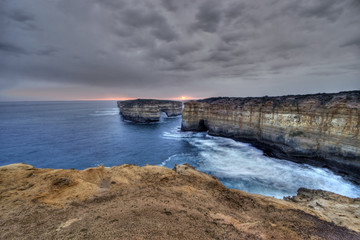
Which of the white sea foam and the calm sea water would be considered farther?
the calm sea water

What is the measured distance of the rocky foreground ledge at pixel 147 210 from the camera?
4840mm

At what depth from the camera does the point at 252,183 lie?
599 inches

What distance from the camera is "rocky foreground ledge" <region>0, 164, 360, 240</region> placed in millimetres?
4840

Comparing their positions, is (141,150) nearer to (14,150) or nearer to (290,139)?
(14,150)

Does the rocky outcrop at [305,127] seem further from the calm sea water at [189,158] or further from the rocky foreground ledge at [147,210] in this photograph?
the rocky foreground ledge at [147,210]

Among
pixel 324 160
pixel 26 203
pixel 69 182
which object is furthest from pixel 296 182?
pixel 26 203

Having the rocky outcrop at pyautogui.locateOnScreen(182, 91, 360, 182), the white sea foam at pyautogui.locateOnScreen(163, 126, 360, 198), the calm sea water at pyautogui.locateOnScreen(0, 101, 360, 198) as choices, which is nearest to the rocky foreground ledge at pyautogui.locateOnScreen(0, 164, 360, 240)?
the white sea foam at pyautogui.locateOnScreen(163, 126, 360, 198)

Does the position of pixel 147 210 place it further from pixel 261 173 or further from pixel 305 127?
pixel 305 127

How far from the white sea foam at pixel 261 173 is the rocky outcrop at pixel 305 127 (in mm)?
1953

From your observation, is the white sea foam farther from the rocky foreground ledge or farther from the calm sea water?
the rocky foreground ledge

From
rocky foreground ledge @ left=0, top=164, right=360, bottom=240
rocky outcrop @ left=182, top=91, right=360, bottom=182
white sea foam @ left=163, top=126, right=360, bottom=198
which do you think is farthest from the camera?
A: rocky outcrop @ left=182, top=91, right=360, bottom=182

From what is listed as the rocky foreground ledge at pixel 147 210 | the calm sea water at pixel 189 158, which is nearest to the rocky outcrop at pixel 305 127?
the calm sea water at pixel 189 158

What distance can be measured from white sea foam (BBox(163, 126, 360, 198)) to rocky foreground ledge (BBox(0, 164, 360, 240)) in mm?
5720

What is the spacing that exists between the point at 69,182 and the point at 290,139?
26046 mm
